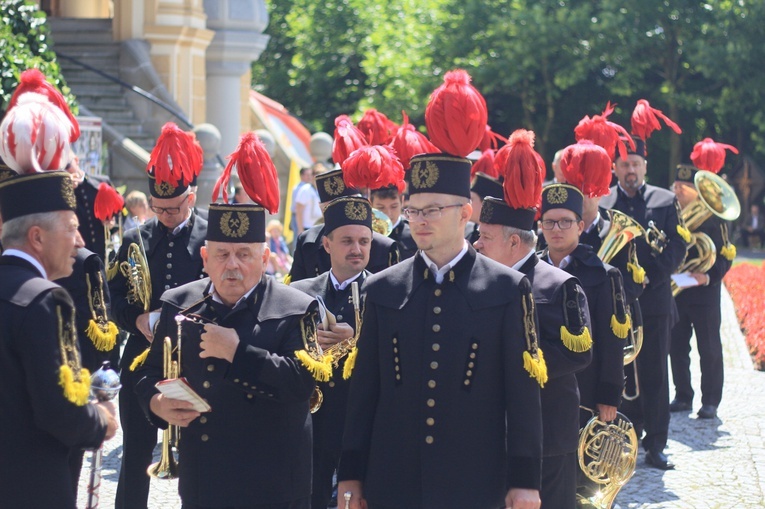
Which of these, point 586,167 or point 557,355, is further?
point 586,167

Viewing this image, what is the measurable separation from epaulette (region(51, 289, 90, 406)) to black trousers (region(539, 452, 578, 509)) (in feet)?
8.01

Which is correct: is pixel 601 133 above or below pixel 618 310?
above

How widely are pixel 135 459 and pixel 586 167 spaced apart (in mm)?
3037

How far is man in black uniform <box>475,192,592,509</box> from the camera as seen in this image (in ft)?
19.7

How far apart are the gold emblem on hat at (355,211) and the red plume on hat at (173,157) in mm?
928

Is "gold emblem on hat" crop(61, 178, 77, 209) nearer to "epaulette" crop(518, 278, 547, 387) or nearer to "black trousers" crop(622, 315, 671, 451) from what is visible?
"epaulette" crop(518, 278, 547, 387)

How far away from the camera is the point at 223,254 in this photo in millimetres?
5238

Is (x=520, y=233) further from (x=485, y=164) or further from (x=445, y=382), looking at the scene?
(x=485, y=164)

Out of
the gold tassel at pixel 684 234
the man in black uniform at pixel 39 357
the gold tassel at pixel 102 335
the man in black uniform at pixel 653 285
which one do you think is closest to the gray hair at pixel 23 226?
the man in black uniform at pixel 39 357

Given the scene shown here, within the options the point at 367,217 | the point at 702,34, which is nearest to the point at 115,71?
the point at 367,217

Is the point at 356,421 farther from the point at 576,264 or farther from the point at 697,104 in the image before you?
the point at 697,104

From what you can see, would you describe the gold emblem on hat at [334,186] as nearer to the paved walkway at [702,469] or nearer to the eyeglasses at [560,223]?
the eyeglasses at [560,223]

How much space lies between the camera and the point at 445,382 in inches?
193

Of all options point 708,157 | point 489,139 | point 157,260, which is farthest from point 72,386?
point 708,157
